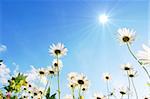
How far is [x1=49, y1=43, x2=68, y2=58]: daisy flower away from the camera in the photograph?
5758mm

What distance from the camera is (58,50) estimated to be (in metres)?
5.88

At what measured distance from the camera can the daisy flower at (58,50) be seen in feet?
18.9

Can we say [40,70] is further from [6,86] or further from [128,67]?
[6,86]

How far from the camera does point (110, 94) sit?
484cm

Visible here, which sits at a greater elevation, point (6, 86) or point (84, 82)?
point (84, 82)

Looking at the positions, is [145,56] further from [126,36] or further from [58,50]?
[58,50]

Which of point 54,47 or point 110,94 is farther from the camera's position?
point 54,47

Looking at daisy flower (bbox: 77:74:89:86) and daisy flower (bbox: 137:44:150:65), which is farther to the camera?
daisy flower (bbox: 77:74:89:86)

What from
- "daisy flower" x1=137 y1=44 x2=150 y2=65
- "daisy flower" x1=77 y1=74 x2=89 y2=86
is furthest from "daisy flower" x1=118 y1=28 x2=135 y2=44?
"daisy flower" x1=137 y1=44 x2=150 y2=65

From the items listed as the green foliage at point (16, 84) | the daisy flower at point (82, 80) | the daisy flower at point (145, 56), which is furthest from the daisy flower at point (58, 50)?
the daisy flower at point (145, 56)

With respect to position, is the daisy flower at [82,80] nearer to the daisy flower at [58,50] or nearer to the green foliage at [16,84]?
the daisy flower at [58,50]

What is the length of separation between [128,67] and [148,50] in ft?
15.8

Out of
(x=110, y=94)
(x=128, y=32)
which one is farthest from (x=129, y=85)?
(x=128, y=32)

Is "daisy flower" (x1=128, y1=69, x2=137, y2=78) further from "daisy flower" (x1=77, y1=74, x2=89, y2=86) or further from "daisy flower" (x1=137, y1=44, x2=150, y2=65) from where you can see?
"daisy flower" (x1=137, y1=44, x2=150, y2=65)
